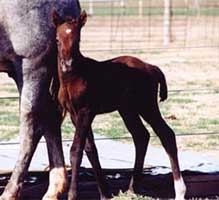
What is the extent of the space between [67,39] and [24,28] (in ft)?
1.62

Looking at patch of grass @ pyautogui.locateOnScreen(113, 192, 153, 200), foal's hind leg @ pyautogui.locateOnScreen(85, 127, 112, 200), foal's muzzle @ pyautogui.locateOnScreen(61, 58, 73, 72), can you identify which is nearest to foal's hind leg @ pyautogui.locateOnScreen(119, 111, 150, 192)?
patch of grass @ pyautogui.locateOnScreen(113, 192, 153, 200)

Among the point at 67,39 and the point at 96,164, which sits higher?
the point at 67,39

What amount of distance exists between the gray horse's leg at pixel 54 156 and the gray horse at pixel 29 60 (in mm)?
10

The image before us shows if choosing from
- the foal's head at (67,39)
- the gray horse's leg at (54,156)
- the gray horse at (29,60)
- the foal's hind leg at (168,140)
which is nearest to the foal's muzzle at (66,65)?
the foal's head at (67,39)

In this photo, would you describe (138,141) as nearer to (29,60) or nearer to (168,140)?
(168,140)

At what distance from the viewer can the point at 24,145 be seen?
6.28 m

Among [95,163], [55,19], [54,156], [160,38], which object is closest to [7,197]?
[54,156]

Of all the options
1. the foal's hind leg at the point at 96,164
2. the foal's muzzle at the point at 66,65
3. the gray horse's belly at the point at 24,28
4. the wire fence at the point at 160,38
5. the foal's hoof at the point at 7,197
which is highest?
the gray horse's belly at the point at 24,28

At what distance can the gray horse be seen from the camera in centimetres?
610

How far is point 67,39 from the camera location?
5.73 m

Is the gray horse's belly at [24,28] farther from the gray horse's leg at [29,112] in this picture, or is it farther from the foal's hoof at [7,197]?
the foal's hoof at [7,197]

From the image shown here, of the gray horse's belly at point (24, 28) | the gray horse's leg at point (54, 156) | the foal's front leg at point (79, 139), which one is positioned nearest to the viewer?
the foal's front leg at point (79, 139)

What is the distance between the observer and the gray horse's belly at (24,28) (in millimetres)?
6094

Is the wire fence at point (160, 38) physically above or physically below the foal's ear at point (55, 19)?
below
